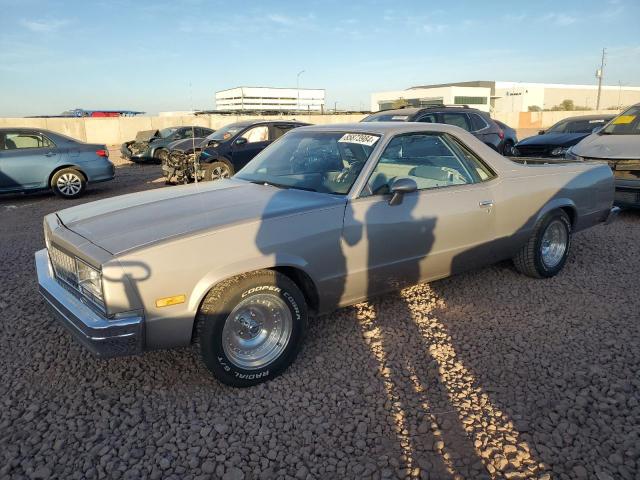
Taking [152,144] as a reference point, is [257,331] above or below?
below

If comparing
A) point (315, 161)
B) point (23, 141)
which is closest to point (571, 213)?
point (315, 161)

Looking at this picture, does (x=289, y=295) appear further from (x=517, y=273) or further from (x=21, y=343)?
(x=517, y=273)

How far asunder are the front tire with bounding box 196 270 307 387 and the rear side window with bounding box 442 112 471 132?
840 cm

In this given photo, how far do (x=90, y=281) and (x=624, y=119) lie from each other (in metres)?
8.46

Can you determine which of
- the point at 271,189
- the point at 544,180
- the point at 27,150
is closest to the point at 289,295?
the point at 271,189

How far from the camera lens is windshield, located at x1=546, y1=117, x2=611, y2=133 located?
38.5ft

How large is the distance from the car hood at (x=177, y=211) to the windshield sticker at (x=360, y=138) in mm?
616

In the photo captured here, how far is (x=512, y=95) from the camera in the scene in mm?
89250

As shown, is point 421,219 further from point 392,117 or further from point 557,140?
point 557,140

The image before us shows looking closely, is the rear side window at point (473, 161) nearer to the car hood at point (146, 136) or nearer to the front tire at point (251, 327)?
the front tire at point (251, 327)

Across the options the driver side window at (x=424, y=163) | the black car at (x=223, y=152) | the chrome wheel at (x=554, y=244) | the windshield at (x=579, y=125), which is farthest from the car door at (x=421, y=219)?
the windshield at (x=579, y=125)

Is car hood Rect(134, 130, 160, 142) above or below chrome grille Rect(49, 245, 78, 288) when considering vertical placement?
above

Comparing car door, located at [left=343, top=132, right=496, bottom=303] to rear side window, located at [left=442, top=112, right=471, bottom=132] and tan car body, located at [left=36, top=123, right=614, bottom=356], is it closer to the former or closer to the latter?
tan car body, located at [left=36, top=123, right=614, bottom=356]

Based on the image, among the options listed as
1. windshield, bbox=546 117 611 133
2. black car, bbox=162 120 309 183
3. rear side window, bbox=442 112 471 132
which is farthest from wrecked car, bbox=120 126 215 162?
windshield, bbox=546 117 611 133
